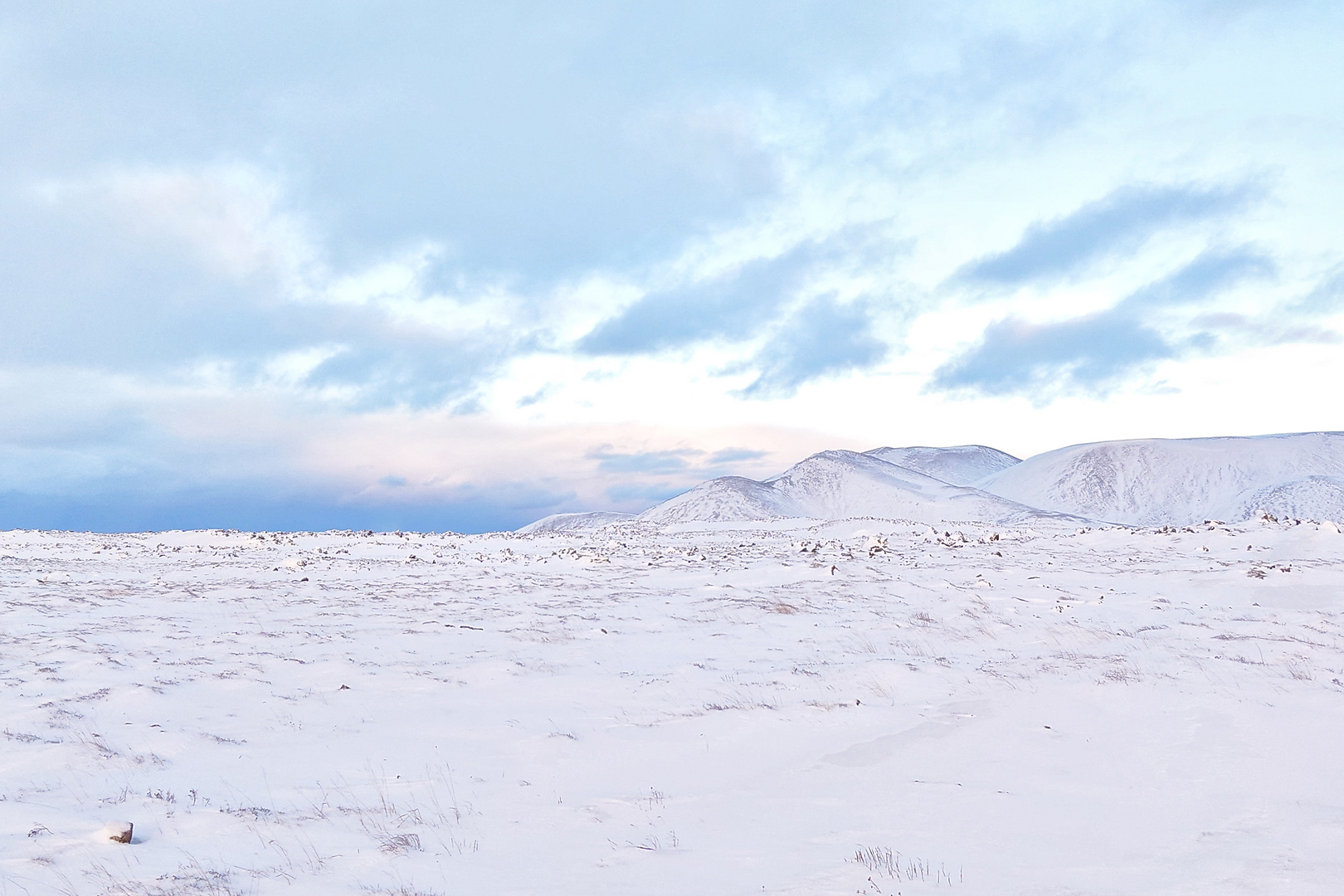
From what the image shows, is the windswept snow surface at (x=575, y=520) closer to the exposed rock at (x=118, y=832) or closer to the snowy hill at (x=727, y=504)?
the snowy hill at (x=727, y=504)

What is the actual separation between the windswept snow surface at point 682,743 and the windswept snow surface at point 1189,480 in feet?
394

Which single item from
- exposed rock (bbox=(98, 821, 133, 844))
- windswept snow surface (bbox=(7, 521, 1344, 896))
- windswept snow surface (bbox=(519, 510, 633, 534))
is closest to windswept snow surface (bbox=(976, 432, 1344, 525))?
windswept snow surface (bbox=(519, 510, 633, 534))

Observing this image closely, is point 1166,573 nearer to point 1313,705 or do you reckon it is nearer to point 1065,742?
point 1313,705

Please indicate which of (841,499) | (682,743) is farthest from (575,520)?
(682,743)

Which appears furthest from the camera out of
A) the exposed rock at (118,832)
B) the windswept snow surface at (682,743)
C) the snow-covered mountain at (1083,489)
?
the snow-covered mountain at (1083,489)

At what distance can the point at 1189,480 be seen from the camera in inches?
5295

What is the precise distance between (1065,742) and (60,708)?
1039 centimetres

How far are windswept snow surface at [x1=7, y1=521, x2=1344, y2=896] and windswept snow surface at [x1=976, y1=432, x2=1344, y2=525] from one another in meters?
120

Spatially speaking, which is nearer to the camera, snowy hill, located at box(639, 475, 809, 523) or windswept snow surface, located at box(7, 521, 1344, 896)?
windswept snow surface, located at box(7, 521, 1344, 896)

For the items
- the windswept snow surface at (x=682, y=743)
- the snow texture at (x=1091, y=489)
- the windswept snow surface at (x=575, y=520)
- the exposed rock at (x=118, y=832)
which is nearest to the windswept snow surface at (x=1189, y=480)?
the snow texture at (x=1091, y=489)

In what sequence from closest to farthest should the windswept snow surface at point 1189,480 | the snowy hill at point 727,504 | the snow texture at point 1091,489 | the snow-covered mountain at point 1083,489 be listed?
the snowy hill at point 727,504 < the snow texture at point 1091,489 < the snow-covered mountain at point 1083,489 < the windswept snow surface at point 1189,480

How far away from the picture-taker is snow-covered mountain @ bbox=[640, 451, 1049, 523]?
112 metres

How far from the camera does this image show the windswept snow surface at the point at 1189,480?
118m

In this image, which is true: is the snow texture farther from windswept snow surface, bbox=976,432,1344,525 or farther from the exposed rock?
the exposed rock
